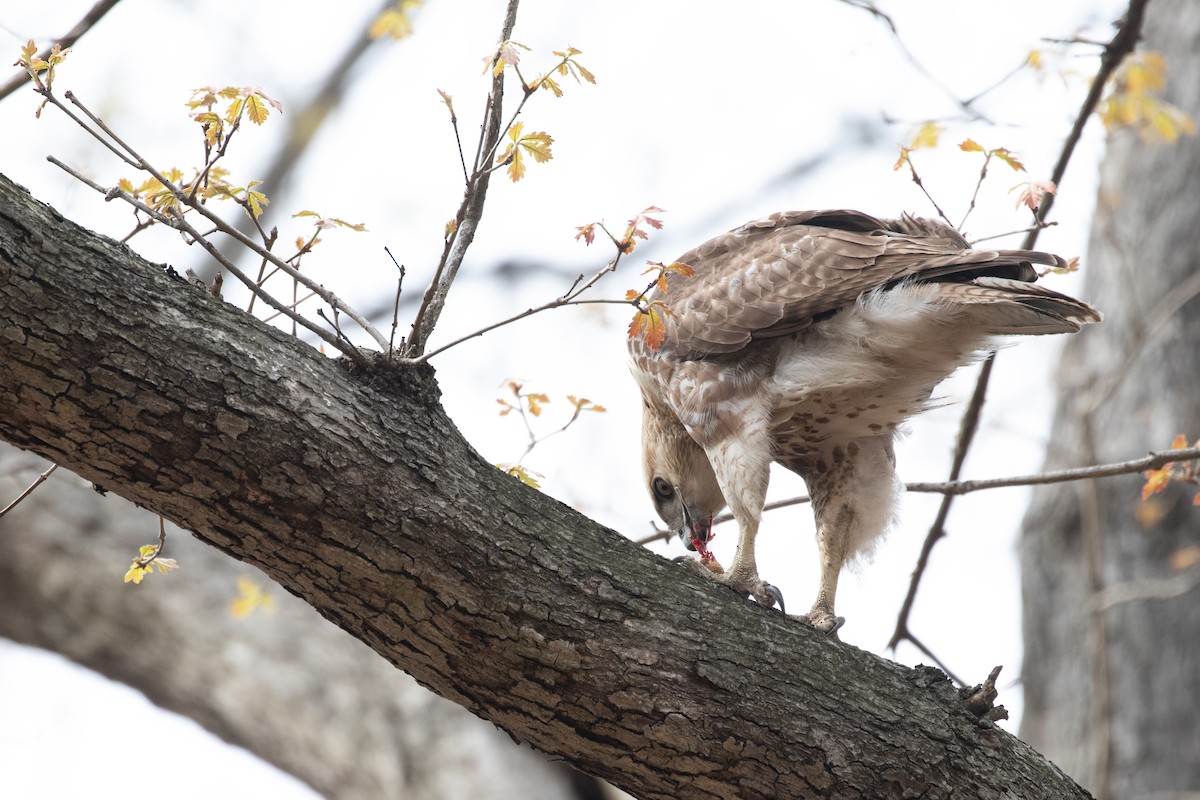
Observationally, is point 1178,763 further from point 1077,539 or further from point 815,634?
point 815,634

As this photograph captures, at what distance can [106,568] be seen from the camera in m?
5.01

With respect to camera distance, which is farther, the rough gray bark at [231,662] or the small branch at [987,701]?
the rough gray bark at [231,662]

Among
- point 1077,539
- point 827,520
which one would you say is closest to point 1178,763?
point 1077,539

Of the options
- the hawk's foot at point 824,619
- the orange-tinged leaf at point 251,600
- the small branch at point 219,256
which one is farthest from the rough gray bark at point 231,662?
the small branch at point 219,256

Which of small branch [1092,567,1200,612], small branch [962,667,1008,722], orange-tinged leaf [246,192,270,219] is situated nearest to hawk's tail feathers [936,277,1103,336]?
small branch [962,667,1008,722]

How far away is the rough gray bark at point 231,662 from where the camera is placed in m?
4.90

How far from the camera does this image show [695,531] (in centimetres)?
475

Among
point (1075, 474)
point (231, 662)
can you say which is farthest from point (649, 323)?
point (231, 662)

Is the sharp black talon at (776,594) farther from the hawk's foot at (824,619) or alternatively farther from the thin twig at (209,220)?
the thin twig at (209,220)

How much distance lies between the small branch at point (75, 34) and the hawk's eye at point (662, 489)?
275 centimetres

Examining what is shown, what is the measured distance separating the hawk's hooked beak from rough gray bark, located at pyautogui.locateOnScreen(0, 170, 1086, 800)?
1737mm

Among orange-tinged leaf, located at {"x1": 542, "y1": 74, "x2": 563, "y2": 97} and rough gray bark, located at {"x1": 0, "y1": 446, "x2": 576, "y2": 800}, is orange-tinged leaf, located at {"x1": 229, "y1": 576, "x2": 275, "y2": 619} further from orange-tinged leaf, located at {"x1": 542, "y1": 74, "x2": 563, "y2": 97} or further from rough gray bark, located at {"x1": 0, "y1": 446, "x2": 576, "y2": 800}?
orange-tinged leaf, located at {"x1": 542, "y1": 74, "x2": 563, "y2": 97}

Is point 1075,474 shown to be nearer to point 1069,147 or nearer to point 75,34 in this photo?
point 1069,147

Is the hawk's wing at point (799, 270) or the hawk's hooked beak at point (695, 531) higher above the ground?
the hawk's wing at point (799, 270)
